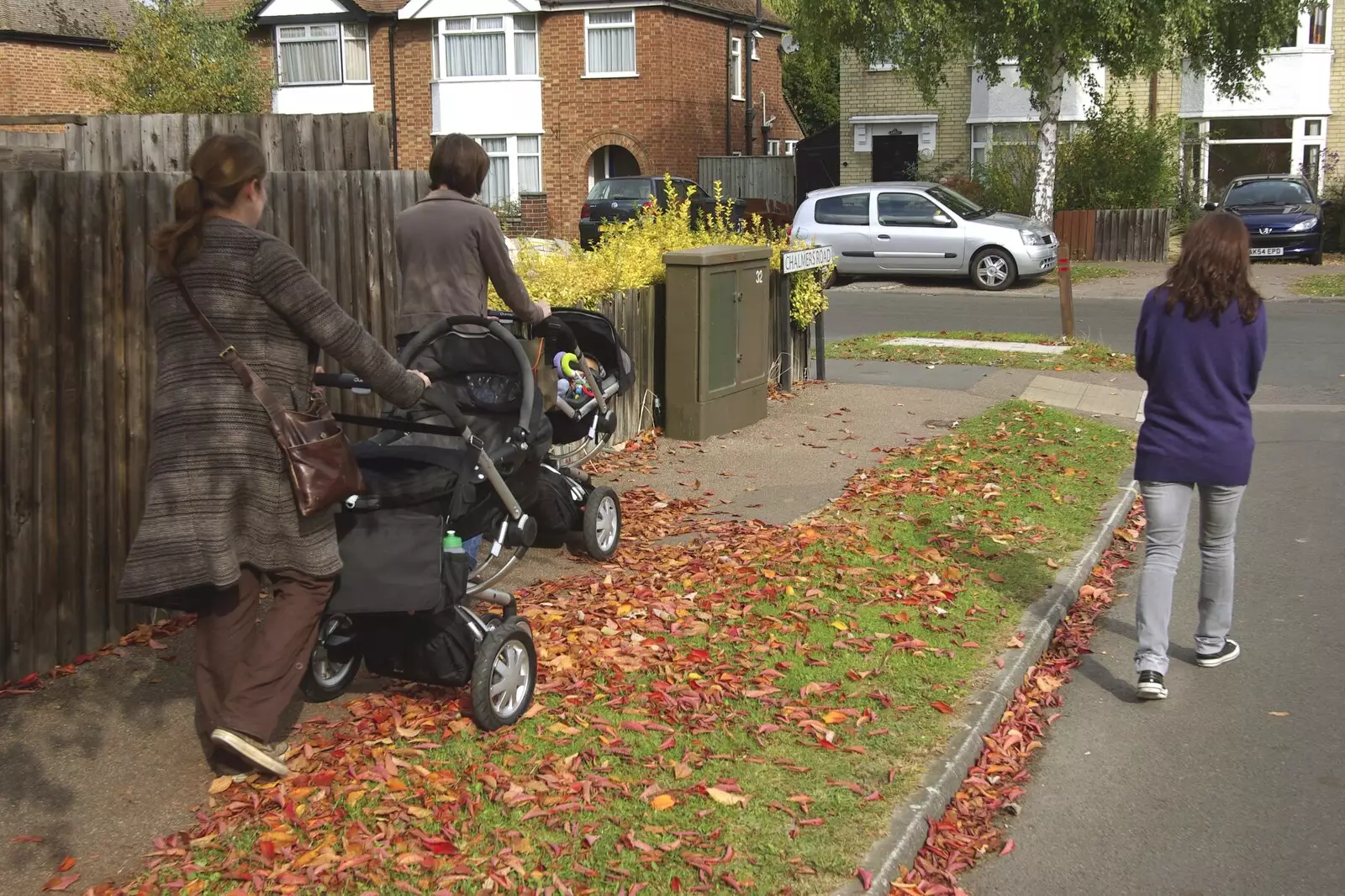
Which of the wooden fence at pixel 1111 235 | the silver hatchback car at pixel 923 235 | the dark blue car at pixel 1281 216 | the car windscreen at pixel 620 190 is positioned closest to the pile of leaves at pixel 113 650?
the silver hatchback car at pixel 923 235

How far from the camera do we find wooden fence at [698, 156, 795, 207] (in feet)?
127

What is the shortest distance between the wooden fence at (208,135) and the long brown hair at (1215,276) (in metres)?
4.05

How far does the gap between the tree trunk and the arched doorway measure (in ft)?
47.9

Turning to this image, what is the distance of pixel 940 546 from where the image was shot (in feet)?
25.3

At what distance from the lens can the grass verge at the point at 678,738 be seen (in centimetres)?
417

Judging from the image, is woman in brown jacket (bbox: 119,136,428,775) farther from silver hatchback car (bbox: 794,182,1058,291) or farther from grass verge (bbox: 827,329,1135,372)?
silver hatchback car (bbox: 794,182,1058,291)

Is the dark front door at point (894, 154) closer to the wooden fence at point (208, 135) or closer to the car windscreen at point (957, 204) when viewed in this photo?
the car windscreen at point (957, 204)

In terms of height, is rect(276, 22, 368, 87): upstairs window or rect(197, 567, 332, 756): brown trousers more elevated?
rect(276, 22, 368, 87): upstairs window

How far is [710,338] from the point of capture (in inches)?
406

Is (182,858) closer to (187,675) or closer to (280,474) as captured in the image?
(280,474)

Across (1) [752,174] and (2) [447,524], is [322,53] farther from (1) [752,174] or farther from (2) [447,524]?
(2) [447,524]

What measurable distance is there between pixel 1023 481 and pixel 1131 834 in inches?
190

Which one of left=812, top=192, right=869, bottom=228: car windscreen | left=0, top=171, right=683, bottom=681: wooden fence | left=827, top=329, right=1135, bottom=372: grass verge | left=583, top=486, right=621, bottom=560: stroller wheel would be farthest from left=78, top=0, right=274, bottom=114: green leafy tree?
left=0, top=171, right=683, bottom=681: wooden fence

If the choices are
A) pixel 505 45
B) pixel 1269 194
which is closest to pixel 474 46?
pixel 505 45
